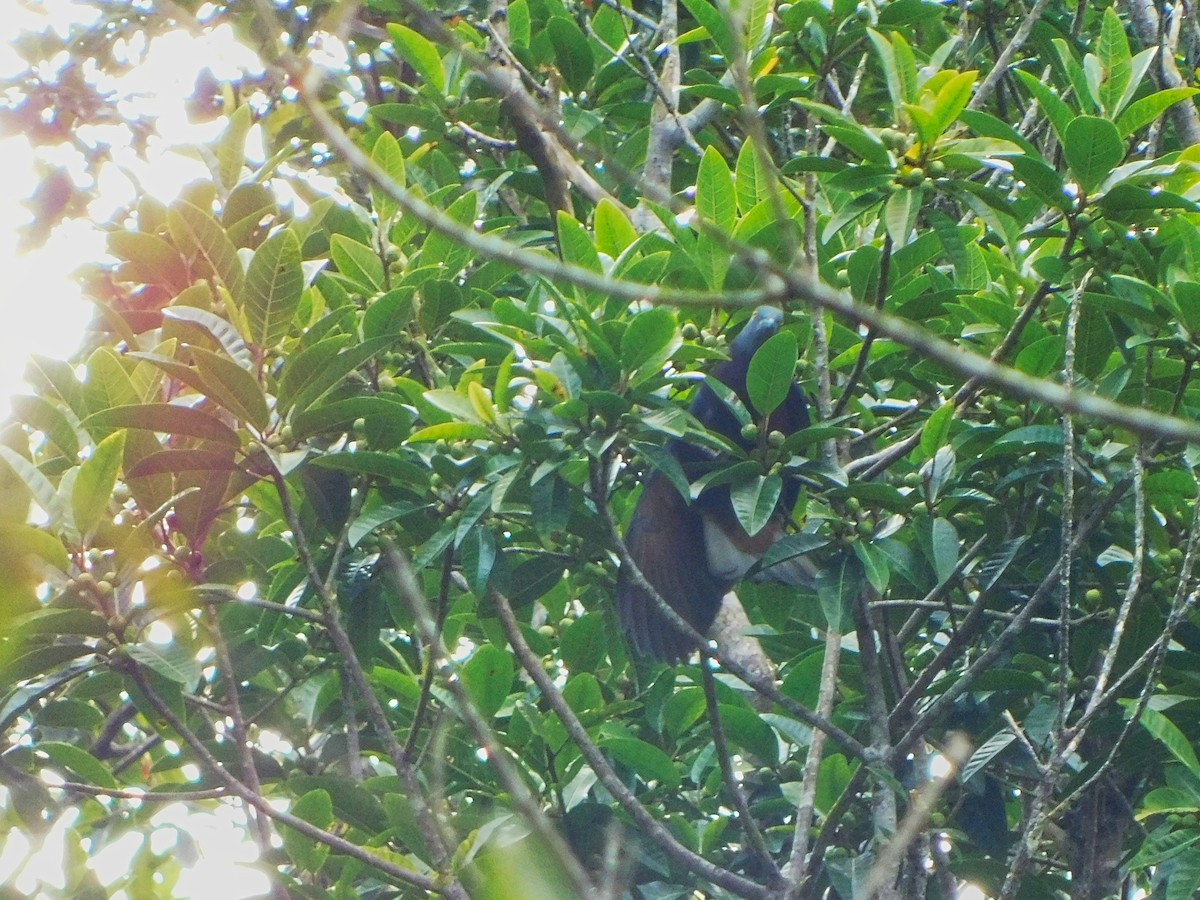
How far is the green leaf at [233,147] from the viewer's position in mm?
2156

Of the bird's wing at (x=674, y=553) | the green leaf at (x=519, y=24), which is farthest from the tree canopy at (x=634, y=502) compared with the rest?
the green leaf at (x=519, y=24)

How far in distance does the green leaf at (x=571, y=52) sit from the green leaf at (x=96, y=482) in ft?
4.42

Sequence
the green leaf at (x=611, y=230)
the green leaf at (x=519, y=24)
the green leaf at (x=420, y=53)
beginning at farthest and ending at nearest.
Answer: the green leaf at (x=519, y=24), the green leaf at (x=420, y=53), the green leaf at (x=611, y=230)

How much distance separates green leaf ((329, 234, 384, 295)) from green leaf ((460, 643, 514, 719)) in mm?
619

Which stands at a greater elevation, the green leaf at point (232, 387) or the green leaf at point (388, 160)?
the green leaf at point (388, 160)

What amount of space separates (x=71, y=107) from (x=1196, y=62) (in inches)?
105

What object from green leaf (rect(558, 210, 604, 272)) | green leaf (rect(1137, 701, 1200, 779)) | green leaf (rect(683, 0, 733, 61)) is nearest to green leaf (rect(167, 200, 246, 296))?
green leaf (rect(558, 210, 604, 272))

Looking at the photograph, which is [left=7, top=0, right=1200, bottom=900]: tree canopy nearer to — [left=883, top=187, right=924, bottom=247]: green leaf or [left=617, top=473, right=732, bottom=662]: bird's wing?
[left=883, top=187, right=924, bottom=247]: green leaf

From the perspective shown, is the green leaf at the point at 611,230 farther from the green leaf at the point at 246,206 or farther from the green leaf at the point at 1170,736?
the green leaf at the point at 1170,736

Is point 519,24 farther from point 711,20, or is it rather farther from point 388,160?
point 388,160

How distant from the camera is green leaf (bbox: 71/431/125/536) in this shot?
160cm

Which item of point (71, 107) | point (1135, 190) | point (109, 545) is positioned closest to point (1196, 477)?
point (1135, 190)

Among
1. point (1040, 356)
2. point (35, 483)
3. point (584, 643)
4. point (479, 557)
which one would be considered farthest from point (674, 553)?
point (35, 483)

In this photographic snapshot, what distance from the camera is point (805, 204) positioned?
1864mm
